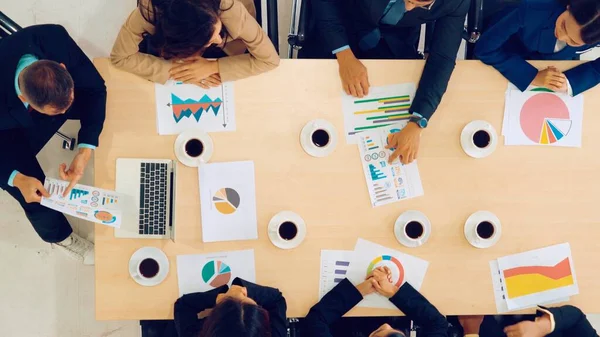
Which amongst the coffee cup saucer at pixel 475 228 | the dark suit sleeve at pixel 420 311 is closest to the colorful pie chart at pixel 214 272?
the dark suit sleeve at pixel 420 311

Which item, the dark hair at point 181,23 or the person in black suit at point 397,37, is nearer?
the dark hair at point 181,23

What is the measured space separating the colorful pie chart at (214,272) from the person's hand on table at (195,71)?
0.54m

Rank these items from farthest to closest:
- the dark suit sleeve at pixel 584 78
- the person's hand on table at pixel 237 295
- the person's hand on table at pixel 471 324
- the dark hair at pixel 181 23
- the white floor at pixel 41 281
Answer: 1. the white floor at pixel 41 281
2. the person's hand on table at pixel 471 324
3. the dark suit sleeve at pixel 584 78
4. the person's hand on table at pixel 237 295
5. the dark hair at pixel 181 23

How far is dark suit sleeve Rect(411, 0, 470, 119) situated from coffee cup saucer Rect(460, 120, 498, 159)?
0.13 metres

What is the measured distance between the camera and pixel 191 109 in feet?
4.79

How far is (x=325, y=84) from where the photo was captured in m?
1.49

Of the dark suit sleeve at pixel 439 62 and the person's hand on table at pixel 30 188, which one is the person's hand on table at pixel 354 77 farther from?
the person's hand on table at pixel 30 188

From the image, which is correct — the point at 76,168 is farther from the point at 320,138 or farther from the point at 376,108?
the point at 376,108

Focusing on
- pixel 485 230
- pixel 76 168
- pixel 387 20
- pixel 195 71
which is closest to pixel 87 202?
pixel 76 168

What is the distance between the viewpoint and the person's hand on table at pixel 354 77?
1462 millimetres

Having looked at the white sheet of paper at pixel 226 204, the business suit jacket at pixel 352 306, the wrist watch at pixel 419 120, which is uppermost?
the wrist watch at pixel 419 120

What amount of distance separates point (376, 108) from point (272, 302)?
67cm

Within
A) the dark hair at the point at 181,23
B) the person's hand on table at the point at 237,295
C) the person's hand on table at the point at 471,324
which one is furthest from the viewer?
the person's hand on table at the point at 471,324

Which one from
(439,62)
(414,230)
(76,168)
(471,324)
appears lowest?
(471,324)
